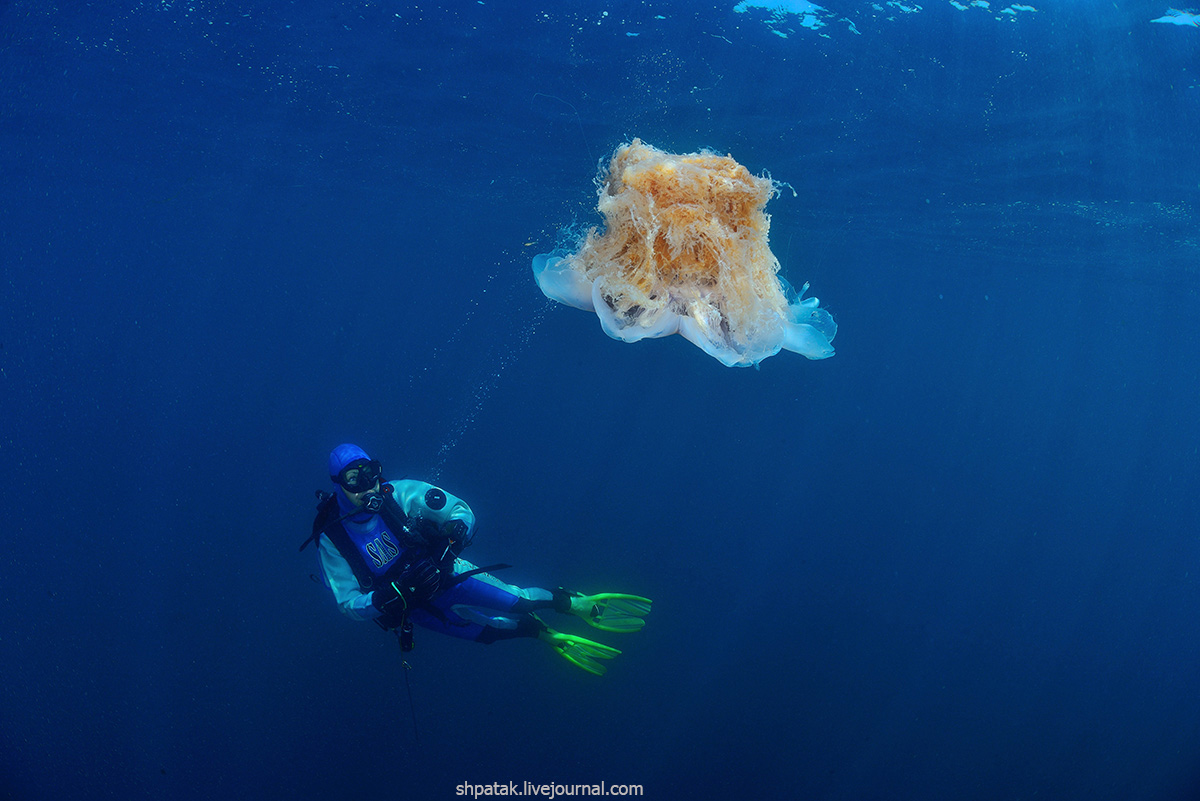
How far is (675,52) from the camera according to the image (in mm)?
5750

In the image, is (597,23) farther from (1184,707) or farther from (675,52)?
(1184,707)

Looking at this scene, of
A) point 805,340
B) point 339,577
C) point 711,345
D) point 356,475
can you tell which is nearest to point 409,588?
point 339,577

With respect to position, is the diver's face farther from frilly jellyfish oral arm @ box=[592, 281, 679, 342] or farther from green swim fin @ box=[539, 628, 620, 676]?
green swim fin @ box=[539, 628, 620, 676]

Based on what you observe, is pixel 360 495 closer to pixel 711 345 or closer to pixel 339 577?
pixel 339 577

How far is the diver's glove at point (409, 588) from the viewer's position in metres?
3.78

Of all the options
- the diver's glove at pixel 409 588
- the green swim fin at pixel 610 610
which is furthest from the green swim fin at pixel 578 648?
the diver's glove at pixel 409 588

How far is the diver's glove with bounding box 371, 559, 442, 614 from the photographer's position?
3.78 meters

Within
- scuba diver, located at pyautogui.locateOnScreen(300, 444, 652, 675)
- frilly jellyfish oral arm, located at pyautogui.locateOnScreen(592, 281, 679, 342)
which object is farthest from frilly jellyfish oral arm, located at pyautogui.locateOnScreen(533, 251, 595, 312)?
scuba diver, located at pyautogui.locateOnScreen(300, 444, 652, 675)

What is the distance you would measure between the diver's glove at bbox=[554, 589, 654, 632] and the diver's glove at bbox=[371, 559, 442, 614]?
1271mm

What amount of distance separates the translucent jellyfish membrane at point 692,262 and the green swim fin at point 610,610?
2.82 m

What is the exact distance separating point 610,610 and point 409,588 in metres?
2.20

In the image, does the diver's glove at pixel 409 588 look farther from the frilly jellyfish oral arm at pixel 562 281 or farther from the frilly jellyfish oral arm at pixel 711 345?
the frilly jellyfish oral arm at pixel 711 345

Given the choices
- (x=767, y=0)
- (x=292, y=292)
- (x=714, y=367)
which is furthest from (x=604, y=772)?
(x=292, y=292)

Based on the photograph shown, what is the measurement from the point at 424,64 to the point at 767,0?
4.17 metres
